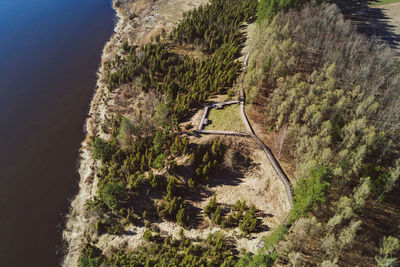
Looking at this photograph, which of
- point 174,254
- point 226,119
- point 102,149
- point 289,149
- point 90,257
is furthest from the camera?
point 226,119

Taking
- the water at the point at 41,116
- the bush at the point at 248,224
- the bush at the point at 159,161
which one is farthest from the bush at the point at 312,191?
the water at the point at 41,116

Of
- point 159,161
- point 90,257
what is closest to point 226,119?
point 159,161

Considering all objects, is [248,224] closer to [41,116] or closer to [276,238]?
[276,238]

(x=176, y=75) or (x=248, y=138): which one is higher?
(x=176, y=75)

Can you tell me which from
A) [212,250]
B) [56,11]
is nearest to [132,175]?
[212,250]

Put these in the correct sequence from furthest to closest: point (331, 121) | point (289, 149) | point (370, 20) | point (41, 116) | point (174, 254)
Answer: point (370, 20) → point (41, 116) → point (289, 149) → point (331, 121) → point (174, 254)

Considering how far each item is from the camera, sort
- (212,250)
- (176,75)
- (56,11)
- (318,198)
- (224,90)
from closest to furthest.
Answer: (318,198) < (212,250) < (224,90) < (176,75) < (56,11)

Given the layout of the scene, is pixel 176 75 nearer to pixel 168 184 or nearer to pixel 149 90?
pixel 149 90
